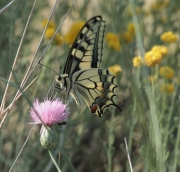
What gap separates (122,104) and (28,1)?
96cm

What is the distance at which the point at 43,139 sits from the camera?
1.17 m

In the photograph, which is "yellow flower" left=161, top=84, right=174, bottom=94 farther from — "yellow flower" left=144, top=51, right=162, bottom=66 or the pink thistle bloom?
the pink thistle bloom

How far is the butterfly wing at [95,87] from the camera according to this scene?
184cm

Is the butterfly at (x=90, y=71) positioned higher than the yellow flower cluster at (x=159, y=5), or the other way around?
the yellow flower cluster at (x=159, y=5)

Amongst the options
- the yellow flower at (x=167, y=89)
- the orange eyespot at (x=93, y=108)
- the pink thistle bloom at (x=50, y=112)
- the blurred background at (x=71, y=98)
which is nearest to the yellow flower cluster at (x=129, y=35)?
the blurred background at (x=71, y=98)

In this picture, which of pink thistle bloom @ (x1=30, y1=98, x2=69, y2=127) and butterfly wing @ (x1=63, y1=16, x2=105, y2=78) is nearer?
pink thistle bloom @ (x1=30, y1=98, x2=69, y2=127)

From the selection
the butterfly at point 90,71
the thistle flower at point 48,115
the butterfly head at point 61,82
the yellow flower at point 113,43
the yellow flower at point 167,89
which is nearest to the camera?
the thistle flower at point 48,115

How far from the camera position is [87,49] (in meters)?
1.92

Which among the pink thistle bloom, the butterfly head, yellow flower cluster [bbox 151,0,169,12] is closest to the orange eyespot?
the butterfly head

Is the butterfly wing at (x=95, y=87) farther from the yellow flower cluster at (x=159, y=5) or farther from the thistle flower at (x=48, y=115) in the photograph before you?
the yellow flower cluster at (x=159, y=5)

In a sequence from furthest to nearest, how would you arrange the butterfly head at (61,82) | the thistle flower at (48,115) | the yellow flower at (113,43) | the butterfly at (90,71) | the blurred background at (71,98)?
1. the yellow flower at (113,43)
2. the blurred background at (71,98)
3. the butterfly at (90,71)
4. the butterfly head at (61,82)
5. the thistle flower at (48,115)

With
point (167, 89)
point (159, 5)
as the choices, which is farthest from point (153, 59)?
point (159, 5)

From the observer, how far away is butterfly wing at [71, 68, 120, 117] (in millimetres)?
1842

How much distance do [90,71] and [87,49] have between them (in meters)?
0.09
